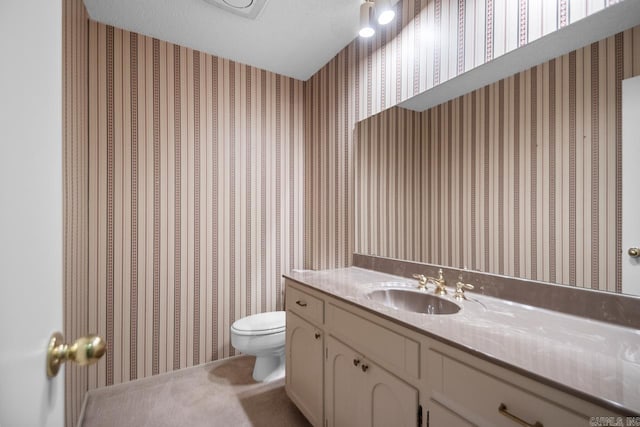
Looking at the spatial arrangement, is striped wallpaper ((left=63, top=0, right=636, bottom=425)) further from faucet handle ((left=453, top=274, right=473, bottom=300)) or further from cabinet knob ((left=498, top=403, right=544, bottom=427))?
cabinet knob ((left=498, top=403, right=544, bottom=427))

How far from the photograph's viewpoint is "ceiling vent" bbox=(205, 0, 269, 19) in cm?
168

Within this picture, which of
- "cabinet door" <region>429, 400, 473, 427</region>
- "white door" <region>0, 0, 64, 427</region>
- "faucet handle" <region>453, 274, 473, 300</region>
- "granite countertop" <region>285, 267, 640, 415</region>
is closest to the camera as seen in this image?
"white door" <region>0, 0, 64, 427</region>

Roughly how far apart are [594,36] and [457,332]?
108cm

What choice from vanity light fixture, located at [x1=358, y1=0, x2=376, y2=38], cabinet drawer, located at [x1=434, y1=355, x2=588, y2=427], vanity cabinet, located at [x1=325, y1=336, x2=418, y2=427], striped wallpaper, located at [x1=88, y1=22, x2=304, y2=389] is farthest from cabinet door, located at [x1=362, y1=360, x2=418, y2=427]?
vanity light fixture, located at [x1=358, y1=0, x2=376, y2=38]

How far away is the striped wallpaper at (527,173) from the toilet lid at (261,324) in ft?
3.29

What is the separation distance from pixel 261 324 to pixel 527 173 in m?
1.86

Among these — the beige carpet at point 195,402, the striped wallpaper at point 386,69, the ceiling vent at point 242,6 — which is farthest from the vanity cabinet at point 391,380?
the ceiling vent at point 242,6

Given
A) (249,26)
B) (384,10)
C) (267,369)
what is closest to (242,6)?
(249,26)

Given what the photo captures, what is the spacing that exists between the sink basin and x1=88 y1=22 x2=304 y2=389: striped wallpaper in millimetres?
1287

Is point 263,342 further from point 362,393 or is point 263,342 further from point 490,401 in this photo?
point 490,401

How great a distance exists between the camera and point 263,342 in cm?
192

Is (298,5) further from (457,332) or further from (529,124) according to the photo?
(457,332)

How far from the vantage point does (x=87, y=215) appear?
184 centimetres

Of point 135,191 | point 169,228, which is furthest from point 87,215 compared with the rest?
point 169,228
